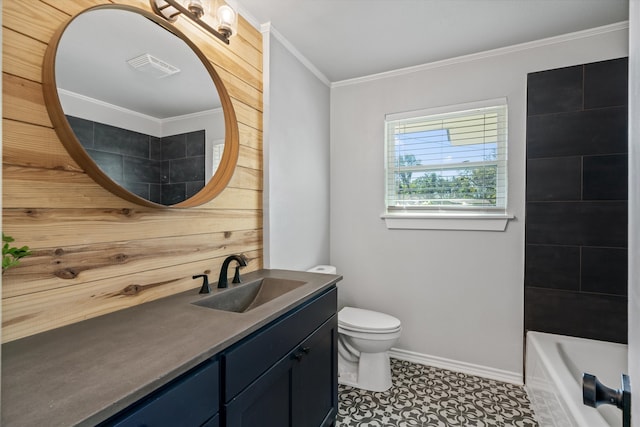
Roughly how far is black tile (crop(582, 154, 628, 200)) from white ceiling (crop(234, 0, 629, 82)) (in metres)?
0.85

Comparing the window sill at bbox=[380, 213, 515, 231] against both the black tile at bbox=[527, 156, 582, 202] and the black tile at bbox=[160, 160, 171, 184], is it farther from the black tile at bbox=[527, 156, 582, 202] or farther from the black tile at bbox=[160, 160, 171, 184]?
the black tile at bbox=[160, 160, 171, 184]

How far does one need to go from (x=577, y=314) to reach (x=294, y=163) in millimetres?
2176

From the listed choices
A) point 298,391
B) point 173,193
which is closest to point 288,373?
point 298,391

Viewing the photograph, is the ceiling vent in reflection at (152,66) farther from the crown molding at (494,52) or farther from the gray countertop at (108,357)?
the crown molding at (494,52)

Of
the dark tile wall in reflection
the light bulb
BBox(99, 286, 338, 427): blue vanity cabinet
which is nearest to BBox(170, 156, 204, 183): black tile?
the dark tile wall in reflection

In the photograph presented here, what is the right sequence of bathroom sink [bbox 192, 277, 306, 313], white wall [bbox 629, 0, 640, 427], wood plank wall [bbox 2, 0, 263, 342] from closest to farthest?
1. white wall [bbox 629, 0, 640, 427]
2. wood plank wall [bbox 2, 0, 263, 342]
3. bathroom sink [bbox 192, 277, 306, 313]

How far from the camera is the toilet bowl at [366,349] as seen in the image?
7.06 ft

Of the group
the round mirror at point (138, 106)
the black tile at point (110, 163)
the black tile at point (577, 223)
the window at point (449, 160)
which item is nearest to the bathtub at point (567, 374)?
the black tile at point (577, 223)

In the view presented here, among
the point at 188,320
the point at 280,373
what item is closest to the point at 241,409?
the point at 280,373

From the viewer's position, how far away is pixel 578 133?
2123 millimetres

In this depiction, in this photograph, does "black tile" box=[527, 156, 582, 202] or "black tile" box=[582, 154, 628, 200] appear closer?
"black tile" box=[582, 154, 628, 200]

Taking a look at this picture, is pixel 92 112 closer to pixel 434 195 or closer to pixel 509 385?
pixel 434 195

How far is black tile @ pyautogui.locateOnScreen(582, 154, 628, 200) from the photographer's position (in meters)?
2.02

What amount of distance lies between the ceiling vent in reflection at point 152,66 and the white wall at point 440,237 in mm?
1660
